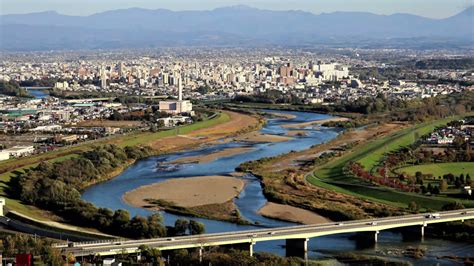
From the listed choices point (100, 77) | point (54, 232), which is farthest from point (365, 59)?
point (54, 232)

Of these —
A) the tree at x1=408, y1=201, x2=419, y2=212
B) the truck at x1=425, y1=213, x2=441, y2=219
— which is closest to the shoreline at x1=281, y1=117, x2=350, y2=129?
the tree at x1=408, y1=201, x2=419, y2=212

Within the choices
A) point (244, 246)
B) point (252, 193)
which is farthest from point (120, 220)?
point (252, 193)

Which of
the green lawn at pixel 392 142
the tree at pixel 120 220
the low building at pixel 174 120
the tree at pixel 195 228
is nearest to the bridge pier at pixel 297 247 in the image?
the tree at pixel 195 228

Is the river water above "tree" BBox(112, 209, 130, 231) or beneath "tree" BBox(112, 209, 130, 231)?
beneath

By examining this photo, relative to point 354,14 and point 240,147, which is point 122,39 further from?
point 240,147

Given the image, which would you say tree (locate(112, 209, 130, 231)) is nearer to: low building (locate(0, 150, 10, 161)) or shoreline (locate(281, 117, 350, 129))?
low building (locate(0, 150, 10, 161))

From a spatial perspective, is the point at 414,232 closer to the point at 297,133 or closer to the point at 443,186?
the point at 443,186

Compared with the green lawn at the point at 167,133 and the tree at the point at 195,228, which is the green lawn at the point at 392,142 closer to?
the green lawn at the point at 167,133
